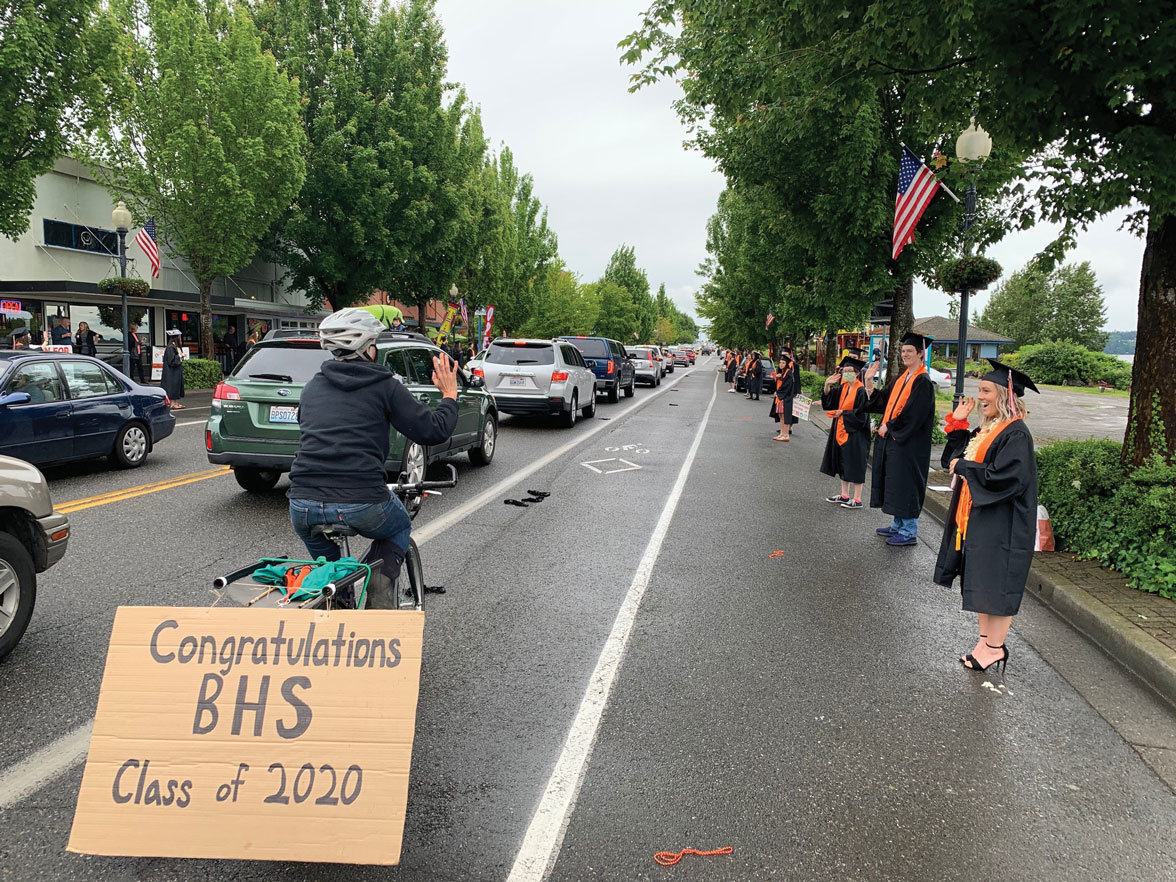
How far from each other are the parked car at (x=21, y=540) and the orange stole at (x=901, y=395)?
6.63m

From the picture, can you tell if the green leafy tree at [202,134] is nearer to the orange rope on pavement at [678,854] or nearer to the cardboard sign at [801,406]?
the cardboard sign at [801,406]

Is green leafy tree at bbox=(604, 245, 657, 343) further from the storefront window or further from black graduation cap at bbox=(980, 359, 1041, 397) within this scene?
black graduation cap at bbox=(980, 359, 1041, 397)

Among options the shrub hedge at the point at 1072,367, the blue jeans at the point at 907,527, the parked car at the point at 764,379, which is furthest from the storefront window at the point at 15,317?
the shrub hedge at the point at 1072,367

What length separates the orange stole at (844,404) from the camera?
9.39m

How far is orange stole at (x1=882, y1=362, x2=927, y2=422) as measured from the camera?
7440 mm

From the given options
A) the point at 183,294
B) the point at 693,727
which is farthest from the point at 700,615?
the point at 183,294

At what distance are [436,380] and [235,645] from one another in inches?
54.4

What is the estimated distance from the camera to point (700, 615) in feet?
18.1

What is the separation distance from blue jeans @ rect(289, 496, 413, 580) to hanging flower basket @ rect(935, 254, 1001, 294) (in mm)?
10216

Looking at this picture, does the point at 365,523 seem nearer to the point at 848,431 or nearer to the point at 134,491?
the point at 134,491

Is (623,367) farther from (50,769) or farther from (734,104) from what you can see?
(50,769)

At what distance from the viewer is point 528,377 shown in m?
16.8

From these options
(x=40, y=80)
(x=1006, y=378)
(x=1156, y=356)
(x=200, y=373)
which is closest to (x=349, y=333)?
(x=1006, y=378)

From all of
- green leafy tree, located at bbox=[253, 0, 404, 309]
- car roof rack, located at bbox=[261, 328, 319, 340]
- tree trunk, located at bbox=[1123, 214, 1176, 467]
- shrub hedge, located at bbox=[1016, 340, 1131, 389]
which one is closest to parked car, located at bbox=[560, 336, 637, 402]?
green leafy tree, located at bbox=[253, 0, 404, 309]
